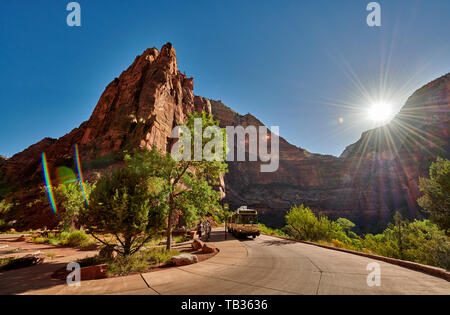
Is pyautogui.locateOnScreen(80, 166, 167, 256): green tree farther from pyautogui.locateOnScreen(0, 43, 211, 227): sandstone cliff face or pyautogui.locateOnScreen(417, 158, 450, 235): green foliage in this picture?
pyautogui.locateOnScreen(0, 43, 211, 227): sandstone cliff face

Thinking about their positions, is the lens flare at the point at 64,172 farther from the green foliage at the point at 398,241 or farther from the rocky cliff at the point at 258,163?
the green foliage at the point at 398,241

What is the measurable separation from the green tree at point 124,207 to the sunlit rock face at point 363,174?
69.3 meters

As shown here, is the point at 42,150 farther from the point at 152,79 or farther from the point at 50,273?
the point at 50,273

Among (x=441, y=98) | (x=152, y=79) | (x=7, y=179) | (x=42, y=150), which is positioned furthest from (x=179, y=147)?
(x=441, y=98)

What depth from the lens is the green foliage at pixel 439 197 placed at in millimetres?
11391

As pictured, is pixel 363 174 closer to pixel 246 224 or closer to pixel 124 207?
pixel 246 224

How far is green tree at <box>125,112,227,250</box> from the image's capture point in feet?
32.0

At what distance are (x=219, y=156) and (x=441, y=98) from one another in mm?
124476

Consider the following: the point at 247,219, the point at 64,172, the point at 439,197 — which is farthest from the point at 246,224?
the point at 64,172

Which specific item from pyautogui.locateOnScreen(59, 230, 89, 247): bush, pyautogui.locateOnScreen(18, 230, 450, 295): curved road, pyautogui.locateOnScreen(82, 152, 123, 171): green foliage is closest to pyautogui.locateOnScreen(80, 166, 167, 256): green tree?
pyautogui.locateOnScreen(18, 230, 450, 295): curved road

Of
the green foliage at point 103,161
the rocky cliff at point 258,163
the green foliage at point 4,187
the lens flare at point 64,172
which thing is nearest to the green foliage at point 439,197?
the rocky cliff at point 258,163

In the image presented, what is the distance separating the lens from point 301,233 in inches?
648

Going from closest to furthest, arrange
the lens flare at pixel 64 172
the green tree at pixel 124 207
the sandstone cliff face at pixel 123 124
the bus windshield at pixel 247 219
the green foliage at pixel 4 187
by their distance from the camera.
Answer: the green tree at pixel 124 207
the bus windshield at pixel 247 219
the lens flare at pixel 64 172
the green foliage at pixel 4 187
the sandstone cliff face at pixel 123 124
